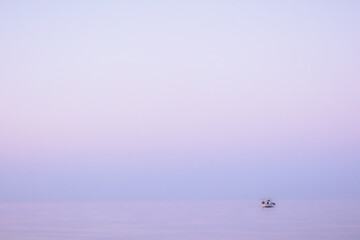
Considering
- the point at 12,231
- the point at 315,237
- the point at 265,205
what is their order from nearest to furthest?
the point at 315,237, the point at 12,231, the point at 265,205

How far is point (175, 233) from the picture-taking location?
52625mm

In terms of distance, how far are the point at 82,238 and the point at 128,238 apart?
12.3ft

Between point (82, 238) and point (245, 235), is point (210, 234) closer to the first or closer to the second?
point (245, 235)

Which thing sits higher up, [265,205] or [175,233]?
[265,205]

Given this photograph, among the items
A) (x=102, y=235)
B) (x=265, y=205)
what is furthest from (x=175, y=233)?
(x=265, y=205)

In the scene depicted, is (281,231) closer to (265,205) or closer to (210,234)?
(210,234)

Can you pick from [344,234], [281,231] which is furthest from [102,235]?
→ [344,234]

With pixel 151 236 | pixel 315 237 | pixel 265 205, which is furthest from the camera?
pixel 265 205

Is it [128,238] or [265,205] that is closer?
[128,238]

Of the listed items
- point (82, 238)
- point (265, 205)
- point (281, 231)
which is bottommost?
point (82, 238)

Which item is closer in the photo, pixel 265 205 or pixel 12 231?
pixel 12 231

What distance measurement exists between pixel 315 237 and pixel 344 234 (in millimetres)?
3491

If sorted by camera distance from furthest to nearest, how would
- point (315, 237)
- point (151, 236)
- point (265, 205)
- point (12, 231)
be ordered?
point (265, 205)
point (12, 231)
point (151, 236)
point (315, 237)

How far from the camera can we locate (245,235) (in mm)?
49938
